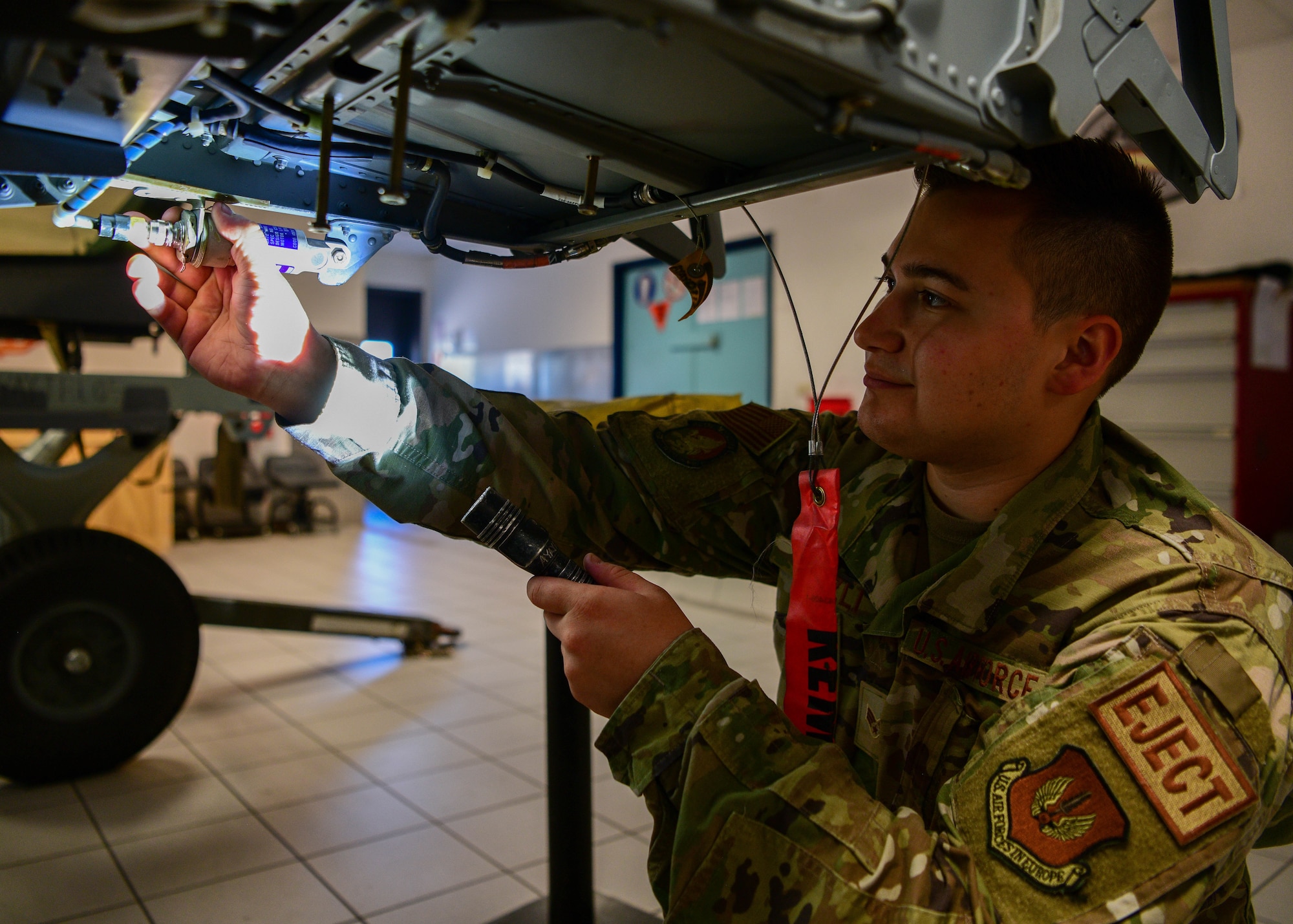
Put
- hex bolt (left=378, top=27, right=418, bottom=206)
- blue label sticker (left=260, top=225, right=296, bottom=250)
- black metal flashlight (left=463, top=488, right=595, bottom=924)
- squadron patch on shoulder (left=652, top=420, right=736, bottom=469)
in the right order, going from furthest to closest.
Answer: black metal flashlight (left=463, top=488, right=595, bottom=924)
squadron patch on shoulder (left=652, top=420, right=736, bottom=469)
blue label sticker (left=260, top=225, right=296, bottom=250)
hex bolt (left=378, top=27, right=418, bottom=206)

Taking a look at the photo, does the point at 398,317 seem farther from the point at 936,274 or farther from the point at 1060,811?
the point at 1060,811

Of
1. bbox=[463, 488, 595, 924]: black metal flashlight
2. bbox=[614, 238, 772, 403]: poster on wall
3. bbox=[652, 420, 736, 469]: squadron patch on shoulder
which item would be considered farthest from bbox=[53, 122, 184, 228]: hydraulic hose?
bbox=[614, 238, 772, 403]: poster on wall

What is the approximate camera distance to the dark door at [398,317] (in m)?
8.40

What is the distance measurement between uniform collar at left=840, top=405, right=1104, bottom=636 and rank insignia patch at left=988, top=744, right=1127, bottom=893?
191 millimetres

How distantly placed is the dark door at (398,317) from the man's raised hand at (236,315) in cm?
767

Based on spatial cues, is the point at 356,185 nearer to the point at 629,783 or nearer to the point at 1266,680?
the point at 629,783

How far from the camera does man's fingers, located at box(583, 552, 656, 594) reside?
0.83 meters

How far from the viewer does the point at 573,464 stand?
1116 mm

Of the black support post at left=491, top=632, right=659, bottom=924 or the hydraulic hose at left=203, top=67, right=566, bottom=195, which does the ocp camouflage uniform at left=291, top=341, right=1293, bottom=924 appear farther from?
the black support post at left=491, top=632, right=659, bottom=924

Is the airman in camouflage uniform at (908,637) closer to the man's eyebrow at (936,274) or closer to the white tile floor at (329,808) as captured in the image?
the man's eyebrow at (936,274)

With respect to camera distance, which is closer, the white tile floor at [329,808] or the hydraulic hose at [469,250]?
the hydraulic hose at [469,250]

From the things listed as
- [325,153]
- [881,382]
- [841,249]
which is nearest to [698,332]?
[841,249]

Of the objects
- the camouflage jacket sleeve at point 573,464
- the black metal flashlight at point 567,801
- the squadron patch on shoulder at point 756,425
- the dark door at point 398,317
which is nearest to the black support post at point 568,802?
the black metal flashlight at point 567,801

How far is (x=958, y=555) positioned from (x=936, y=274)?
0.93 ft
